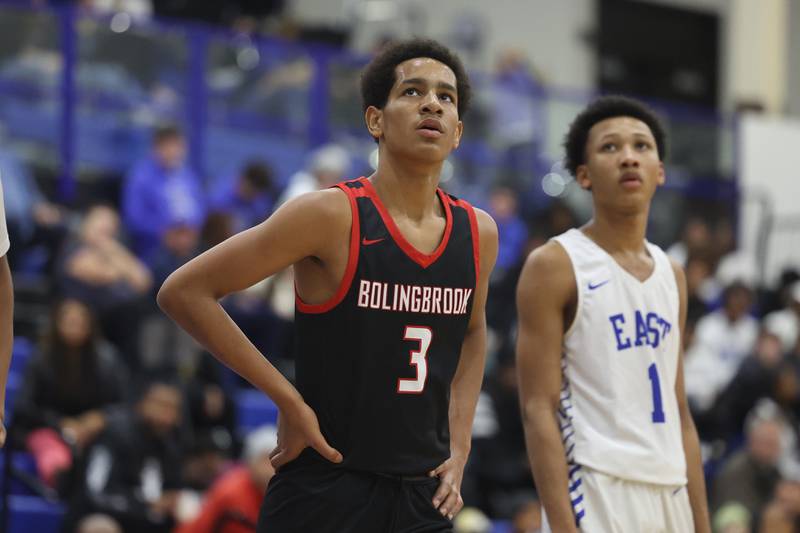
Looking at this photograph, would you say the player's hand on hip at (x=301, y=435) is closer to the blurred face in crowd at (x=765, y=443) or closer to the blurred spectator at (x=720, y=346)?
the blurred face in crowd at (x=765, y=443)

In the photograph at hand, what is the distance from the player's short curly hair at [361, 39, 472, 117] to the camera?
14.1 feet

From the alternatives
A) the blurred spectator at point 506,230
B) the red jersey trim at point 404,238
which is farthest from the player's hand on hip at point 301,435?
the blurred spectator at point 506,230

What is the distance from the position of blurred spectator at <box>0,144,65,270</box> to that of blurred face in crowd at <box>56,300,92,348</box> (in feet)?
5.80

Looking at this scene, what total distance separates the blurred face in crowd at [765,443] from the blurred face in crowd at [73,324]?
5.43m

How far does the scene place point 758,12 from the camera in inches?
756

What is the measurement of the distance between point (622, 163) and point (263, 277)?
1625mm

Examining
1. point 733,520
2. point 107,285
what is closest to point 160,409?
point 107,285

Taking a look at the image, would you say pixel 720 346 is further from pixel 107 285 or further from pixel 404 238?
pixel 404 238

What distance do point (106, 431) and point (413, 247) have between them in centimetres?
503

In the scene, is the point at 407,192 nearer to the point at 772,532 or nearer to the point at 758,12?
the point at 772,532

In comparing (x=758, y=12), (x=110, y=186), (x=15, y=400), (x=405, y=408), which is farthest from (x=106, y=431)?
(x=758, y=12)

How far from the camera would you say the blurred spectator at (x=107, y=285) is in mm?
10102

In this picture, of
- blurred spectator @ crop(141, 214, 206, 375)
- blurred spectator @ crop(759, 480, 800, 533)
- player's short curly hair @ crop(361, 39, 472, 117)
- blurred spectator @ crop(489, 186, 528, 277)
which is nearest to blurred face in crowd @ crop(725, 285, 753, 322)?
blurred spectator @ crop(489, 186, 528, 277)

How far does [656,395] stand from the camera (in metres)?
4.89
